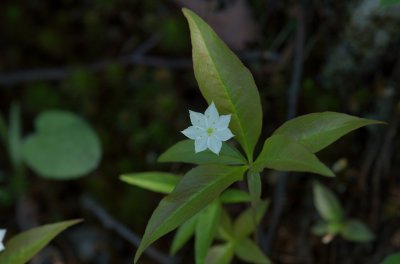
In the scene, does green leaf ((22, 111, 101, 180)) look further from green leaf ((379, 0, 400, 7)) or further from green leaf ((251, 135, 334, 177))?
green leaf ((379, 0, 400, 7))

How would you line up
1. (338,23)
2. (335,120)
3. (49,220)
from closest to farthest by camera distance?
(335,120), (338,23), (49,220)

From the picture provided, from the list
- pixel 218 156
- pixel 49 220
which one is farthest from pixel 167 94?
pixel 218 156

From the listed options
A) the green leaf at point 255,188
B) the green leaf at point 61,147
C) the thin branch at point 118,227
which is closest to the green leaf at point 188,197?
the green leaf at point 255,188

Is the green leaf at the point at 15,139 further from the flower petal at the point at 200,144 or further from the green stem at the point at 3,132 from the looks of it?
the flower petal at the point at 200,144

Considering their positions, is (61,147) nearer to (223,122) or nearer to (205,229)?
(205,229)

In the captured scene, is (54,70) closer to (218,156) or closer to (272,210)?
(272,210)

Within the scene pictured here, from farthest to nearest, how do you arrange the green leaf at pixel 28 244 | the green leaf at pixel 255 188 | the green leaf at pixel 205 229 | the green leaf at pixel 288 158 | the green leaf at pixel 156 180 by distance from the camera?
1. the green leaf at pixel 156 180
2. the green leaf at pixel 205 229
3. the green leaf at pixel 28 244
4. the green leaf at pixel 255 188
5. the green leaf at pixel 288 158
